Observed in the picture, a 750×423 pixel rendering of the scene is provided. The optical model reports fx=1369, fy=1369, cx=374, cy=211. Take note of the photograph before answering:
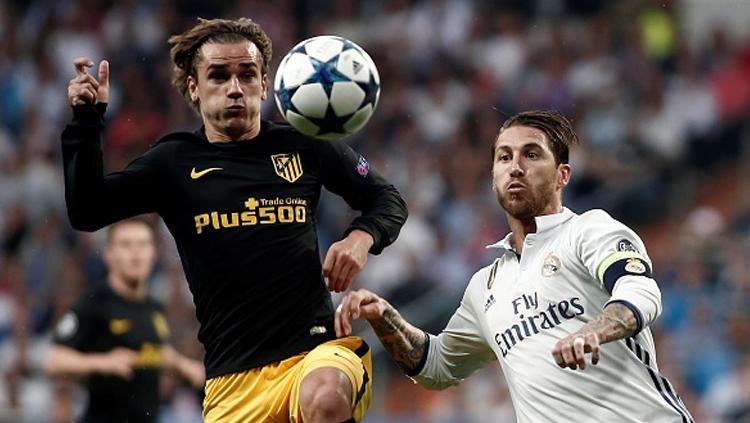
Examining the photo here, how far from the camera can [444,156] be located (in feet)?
46.5

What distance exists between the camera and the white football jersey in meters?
5.67

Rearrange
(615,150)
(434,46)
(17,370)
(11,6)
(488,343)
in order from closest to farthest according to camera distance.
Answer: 1. (488,343)
2. (17,370)
3. (615,150)
4. (434,46)
5. (11,6)

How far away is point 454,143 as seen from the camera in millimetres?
14289

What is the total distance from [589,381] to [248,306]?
1.48 meters

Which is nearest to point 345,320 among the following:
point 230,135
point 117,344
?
point 230,135

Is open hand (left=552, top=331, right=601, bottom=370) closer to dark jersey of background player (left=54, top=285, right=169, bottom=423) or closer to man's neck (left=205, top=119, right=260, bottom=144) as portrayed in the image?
man's neck (left=205, top=119, right=260, bottom=144)

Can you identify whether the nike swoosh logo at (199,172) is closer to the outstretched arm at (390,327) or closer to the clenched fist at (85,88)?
the clenched fist at (85,88)

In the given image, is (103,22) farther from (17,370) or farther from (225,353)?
(225,353)

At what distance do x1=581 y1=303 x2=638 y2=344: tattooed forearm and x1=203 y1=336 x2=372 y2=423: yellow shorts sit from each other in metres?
1.12

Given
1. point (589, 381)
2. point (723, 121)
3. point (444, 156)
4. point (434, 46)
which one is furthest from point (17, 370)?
point (589, 381)

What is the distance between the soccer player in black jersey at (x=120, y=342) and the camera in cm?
925

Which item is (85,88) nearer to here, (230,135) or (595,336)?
(230,135)

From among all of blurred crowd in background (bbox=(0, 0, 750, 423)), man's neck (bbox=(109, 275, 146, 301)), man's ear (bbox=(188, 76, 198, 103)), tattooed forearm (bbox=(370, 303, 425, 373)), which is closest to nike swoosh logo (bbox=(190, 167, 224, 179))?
man's ear (bbox=(188, 76, 198, 103))

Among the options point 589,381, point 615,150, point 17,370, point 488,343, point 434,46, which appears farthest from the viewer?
point 434,46
